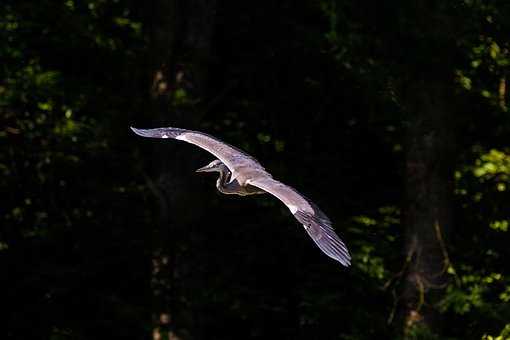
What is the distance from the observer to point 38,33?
13.4 metres

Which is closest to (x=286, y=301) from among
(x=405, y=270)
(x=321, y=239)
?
(x=405, y=270)

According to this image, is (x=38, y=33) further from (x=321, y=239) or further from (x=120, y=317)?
(x=321, y=239)

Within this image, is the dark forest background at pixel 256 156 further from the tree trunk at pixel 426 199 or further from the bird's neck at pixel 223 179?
the bird's neck at pixel 223 179

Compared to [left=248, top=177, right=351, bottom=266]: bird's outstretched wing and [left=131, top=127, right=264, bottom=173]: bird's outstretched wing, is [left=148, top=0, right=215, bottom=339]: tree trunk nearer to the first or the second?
[left=131, top=127, right=264, bottom=173]: bird's outstretched wing

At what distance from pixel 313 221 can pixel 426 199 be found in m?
4.71

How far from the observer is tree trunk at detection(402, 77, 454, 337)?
38.7ft

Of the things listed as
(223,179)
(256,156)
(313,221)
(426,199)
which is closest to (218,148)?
(223,179)

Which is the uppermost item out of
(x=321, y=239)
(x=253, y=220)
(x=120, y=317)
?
(x=321, y=239)

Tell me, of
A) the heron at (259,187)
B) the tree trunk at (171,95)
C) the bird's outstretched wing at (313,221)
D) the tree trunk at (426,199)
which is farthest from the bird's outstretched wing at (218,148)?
the tree trunk at (171,95)

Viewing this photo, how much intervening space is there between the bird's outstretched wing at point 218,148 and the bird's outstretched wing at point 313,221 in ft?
2.95

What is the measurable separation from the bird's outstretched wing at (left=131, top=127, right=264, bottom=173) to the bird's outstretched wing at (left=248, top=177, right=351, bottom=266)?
90cm

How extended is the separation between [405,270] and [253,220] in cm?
195

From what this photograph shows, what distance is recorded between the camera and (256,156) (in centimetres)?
1295

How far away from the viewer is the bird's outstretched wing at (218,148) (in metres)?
8.71
